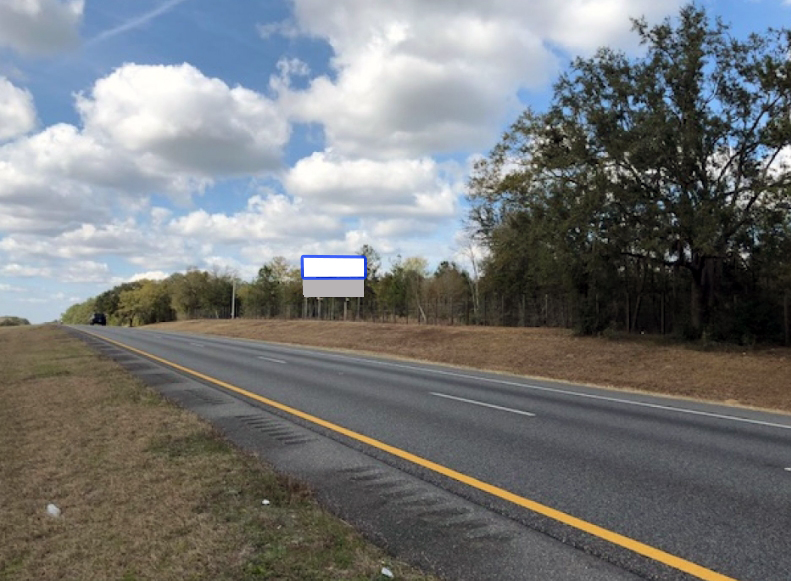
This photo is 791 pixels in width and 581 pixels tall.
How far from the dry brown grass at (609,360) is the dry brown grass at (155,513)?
39.1ft

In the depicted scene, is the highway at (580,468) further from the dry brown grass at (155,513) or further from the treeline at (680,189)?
the treeline at (680,189)

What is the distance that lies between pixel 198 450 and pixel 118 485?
4.58ft

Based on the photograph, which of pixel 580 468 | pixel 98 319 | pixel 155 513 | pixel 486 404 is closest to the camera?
pixel 155 513

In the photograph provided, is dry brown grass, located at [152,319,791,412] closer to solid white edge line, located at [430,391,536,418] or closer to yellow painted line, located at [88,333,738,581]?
solid white edge line, located at [430,391,536,418]

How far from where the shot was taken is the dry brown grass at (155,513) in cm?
376

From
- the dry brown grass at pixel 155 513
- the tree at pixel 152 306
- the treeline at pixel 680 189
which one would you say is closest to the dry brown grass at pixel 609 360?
the treeline at pixel 680 189

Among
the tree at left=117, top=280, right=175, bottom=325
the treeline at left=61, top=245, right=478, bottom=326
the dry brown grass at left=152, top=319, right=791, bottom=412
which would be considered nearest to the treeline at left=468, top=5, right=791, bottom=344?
the dry brown grass at left=152, top=319, right=791, bottom=412

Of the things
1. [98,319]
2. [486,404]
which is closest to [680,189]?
[486,404]

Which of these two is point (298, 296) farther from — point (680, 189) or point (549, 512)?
point (549, 512)

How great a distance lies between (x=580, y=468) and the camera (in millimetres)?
6418

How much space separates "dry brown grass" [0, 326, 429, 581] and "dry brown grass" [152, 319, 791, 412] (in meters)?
11.9

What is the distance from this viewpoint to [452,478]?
19.6 ft

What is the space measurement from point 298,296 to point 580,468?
213ft

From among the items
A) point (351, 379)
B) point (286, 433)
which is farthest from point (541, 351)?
point (286, 433)
